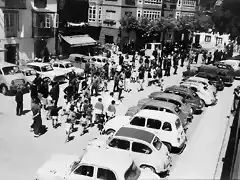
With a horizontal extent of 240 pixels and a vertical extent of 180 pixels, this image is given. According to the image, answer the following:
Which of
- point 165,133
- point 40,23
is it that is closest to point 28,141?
point 165,133

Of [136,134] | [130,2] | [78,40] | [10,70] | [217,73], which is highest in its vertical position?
[130,2]

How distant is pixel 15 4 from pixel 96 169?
24187 mm

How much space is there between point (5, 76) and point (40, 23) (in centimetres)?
1312

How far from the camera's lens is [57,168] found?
36.9 ft

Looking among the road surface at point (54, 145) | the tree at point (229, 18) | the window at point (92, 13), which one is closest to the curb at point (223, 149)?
the road surface at point (54, 145)

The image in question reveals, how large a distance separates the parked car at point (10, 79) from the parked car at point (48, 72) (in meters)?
2.39

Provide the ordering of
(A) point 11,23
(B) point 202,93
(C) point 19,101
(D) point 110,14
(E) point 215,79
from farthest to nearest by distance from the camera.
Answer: (D) point 110,14 < (A) point 11,23 < (E) point 215,79 < (B) point 202,93 < (C) point 19,101

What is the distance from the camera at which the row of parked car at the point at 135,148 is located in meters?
10.7

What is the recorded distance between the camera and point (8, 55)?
1249 inches

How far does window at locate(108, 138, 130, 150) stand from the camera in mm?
12867

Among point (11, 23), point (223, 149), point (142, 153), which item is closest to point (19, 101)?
point (142, 153)

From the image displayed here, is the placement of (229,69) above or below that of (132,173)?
above

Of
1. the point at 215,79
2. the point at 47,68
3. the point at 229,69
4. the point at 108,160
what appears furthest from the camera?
the point at 229,69

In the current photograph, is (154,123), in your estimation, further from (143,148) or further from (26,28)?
(26,28)
